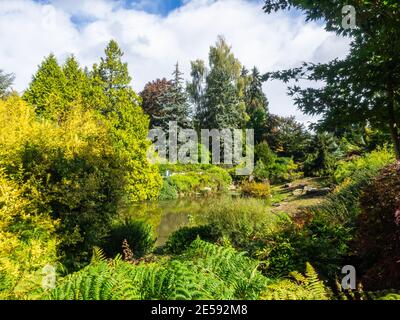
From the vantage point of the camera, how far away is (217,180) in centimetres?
2858

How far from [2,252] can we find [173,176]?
73.1ft

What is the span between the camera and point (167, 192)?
24328 mm

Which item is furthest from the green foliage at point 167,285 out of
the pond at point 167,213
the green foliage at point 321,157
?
the green foliage at point 321,157

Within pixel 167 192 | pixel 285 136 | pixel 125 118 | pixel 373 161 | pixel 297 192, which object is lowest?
pixel 297 192

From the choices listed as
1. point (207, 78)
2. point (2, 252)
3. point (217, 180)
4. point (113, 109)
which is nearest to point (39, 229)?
point (2, 252)

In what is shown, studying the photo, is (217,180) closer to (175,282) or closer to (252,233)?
(252,233)

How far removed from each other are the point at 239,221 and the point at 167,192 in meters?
16.3

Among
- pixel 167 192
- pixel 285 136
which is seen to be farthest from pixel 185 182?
pixel 285 136

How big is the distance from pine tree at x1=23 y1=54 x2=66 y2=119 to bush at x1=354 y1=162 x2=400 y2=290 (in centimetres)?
2230

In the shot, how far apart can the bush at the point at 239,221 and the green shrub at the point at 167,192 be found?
15205mm

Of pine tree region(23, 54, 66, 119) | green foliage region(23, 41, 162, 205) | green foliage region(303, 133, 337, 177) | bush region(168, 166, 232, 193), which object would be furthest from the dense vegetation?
bush region(168, 166, 232, 193)

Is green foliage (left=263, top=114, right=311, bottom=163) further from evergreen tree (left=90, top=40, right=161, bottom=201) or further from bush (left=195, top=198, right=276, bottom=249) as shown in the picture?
bush (left=195, top=198, right=276, bottom=249)

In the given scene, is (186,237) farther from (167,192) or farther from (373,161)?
(167,192)

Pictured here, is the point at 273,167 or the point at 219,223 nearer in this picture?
the point at 219,223
